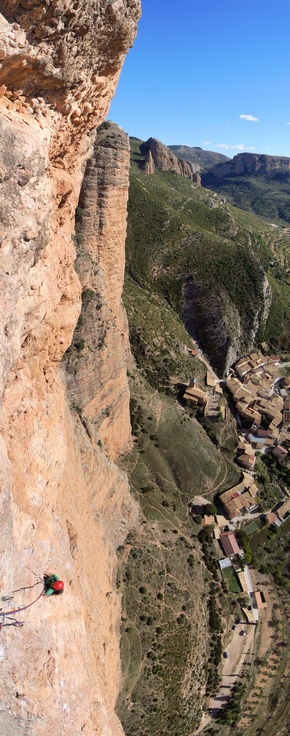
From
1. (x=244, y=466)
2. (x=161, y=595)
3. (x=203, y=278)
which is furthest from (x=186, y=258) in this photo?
(x=161, y=595)

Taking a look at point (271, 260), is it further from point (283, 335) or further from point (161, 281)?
point (161, 281)

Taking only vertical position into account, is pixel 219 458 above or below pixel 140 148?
below

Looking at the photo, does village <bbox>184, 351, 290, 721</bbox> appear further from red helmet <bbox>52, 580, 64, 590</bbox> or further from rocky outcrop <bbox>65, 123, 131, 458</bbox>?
red helmet <bbox>52, 580, 64, 590</bbox>

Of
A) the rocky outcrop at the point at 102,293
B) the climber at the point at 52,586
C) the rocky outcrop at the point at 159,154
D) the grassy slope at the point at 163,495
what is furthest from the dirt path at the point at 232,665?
the rocky outcrop at the point at 159,154

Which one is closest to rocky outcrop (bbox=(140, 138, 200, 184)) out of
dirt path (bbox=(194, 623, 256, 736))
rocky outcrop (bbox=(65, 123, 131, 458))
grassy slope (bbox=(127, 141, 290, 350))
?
grassy slope (bbox=(127, 141, 290, 350))

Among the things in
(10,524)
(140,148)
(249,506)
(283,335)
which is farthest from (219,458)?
(140,148)

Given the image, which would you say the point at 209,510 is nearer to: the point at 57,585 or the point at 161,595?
the point at 161,595
